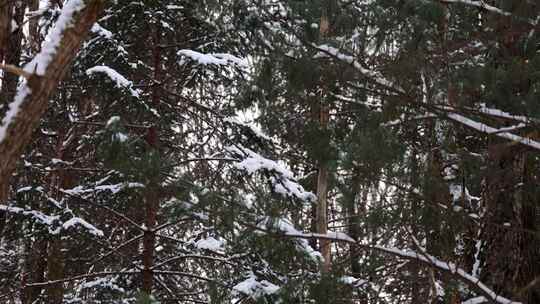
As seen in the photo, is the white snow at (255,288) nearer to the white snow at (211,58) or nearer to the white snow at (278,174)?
the white snow at (278,174)

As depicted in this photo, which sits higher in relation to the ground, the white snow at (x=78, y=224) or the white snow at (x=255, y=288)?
the white snow at (x=78, y=224)

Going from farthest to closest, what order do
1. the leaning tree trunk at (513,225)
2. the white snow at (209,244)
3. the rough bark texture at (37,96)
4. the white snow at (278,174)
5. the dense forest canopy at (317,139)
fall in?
1. the white snow at (209,244)
2. the white snow at (278,174)
3. the leaning tree trunk at (513,225)
4. the dense forest canopy at (317,139)
5. the rough bark texture at (37,96)

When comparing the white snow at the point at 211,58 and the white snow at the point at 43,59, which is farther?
the white snow at the point at 211,58

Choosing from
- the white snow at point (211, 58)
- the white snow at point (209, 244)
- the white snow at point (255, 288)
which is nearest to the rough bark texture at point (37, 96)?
the white snow at point (211, 58)

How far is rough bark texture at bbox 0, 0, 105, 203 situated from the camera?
3504mm

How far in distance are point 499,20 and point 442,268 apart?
1.83 metres

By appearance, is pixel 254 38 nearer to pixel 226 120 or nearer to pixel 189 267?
pixel 226 120

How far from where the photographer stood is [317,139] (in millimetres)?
4859

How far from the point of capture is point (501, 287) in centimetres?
471

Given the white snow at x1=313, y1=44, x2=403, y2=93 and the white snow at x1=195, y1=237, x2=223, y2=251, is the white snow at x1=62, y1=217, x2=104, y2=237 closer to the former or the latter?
the white snow at x1=195, y1=237, x2=223, y2=251

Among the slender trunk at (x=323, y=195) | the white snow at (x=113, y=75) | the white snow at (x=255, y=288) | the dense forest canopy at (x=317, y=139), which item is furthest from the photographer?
the white snow at (x=113, y=75)

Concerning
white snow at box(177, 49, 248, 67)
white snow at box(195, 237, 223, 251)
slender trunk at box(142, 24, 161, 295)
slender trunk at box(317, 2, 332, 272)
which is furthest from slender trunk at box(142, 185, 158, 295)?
slender trunk at box(317, 2, 332, 272)

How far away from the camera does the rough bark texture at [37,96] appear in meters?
3.50

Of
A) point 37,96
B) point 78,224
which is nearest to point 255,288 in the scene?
point 78,224
